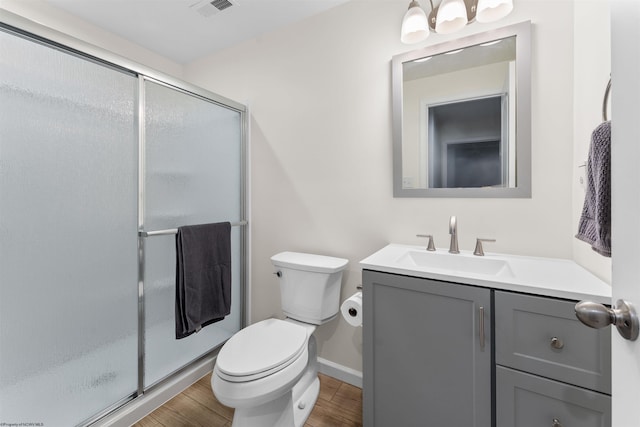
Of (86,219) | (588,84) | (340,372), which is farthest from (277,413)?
(588,84)

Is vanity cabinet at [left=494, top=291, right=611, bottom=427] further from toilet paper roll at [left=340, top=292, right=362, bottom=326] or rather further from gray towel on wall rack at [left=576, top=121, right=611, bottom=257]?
→ toilet paper roll at [left=340, top=292, right=362, bottom=326]

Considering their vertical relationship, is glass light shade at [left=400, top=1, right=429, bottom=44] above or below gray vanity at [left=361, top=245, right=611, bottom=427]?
above

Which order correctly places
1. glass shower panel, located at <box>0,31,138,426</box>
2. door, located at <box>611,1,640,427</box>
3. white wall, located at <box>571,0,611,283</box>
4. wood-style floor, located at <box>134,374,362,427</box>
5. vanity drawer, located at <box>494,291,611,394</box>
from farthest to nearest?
wood-style floor, located at <box>134,374,362,427</box>
glass shower panel, located at <box>0,31,138,426</box>
white wall, located at <box>571,0,611,283</box>
vanity drawer, located at <box>494,291,611,394</box>
door, located at <box>611,1,640,427</box>

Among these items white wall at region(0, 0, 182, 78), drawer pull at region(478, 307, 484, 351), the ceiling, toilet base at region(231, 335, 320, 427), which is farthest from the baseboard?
white wall at region(0, 0, 182, 78)

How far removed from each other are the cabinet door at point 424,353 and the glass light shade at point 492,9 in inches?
47.1

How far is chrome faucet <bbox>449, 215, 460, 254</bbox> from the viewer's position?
132 centimetres

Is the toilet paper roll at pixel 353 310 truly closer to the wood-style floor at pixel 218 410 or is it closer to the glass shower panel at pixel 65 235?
the wood-style floor at pixel 218 410

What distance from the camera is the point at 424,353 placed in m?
1.09

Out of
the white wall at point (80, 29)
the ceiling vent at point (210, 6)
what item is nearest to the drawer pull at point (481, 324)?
the ceiling vent at point (210, 6)

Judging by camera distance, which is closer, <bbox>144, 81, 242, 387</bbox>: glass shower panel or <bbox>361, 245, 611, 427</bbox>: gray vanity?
<bbox>361, 245, 611, 427</bbox>: gray vanity

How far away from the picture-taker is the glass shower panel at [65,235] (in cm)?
108

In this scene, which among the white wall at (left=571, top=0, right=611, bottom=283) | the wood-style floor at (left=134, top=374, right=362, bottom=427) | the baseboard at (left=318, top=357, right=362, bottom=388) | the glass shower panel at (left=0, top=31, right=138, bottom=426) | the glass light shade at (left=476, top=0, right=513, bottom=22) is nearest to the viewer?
the white wall at (left=571, top=0, right=611, bottom=283)

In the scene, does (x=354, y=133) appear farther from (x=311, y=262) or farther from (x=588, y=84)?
(x=588, y=84)

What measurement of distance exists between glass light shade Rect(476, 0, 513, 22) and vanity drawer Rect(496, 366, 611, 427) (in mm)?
1449
